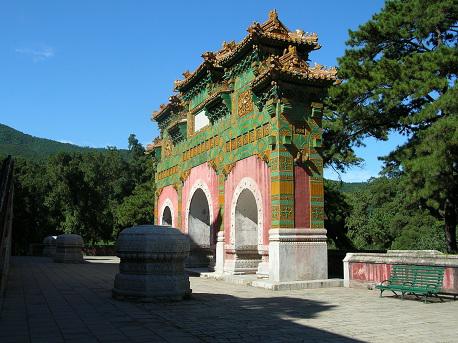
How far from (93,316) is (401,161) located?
1244cm

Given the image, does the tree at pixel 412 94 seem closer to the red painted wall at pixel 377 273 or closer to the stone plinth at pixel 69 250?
the red painted wall at pixel 377 273

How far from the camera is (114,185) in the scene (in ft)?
185

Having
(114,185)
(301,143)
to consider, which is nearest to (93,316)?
(301,143)

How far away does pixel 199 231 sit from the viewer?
21.8 meters

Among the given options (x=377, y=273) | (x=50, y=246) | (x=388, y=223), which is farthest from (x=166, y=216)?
(x=388, y=223)

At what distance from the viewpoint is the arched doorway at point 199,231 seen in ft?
70.6

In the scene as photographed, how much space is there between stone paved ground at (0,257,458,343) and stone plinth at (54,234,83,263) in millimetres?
13915

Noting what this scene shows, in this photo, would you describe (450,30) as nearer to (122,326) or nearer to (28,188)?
(122,326)

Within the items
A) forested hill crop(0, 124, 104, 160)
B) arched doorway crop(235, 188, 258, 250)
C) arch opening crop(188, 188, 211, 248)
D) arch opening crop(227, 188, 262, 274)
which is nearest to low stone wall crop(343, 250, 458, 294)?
arch opening crop(227, 188, 262, 274)

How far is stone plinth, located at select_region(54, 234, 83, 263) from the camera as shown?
25.2m

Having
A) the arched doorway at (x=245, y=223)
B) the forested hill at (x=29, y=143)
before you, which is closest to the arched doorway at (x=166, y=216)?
the arched doorway at (x=245, y=223)

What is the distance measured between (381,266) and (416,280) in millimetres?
1756

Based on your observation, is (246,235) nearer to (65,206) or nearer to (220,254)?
(220,254)

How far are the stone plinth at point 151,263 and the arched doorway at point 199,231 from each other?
443 inches
